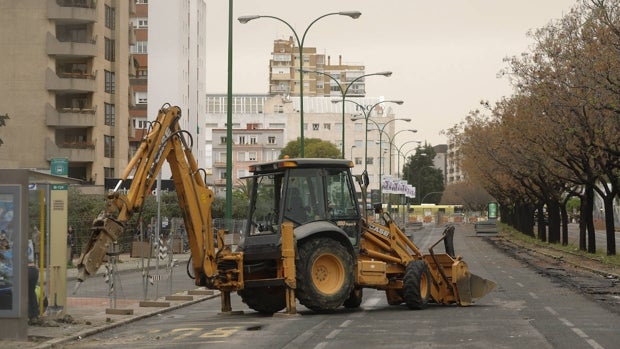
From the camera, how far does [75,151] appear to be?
232ft

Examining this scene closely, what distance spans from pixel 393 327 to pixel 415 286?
3.78 metres

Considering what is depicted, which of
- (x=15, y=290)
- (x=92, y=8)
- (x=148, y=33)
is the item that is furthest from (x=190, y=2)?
(x=15, y=290)

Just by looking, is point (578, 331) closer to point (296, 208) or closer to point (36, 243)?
point (296, 208)

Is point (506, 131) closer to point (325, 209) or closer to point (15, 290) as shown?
point (325, 209)

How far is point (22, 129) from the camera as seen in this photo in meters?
68.7

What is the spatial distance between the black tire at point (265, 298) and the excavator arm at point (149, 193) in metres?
1.30

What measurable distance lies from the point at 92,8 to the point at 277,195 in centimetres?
5134

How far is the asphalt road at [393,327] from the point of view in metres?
16.1

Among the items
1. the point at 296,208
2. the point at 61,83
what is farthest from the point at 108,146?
the point at 296,208

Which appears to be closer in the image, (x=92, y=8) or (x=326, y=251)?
(x=326, y=251)

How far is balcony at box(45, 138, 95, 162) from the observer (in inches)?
2746

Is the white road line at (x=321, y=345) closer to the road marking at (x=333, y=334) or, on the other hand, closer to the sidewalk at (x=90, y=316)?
the road marking at (x=333, y=334)

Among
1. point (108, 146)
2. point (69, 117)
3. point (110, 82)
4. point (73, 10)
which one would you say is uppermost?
point (73, 10)

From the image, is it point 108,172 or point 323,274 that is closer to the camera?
point 323,274
